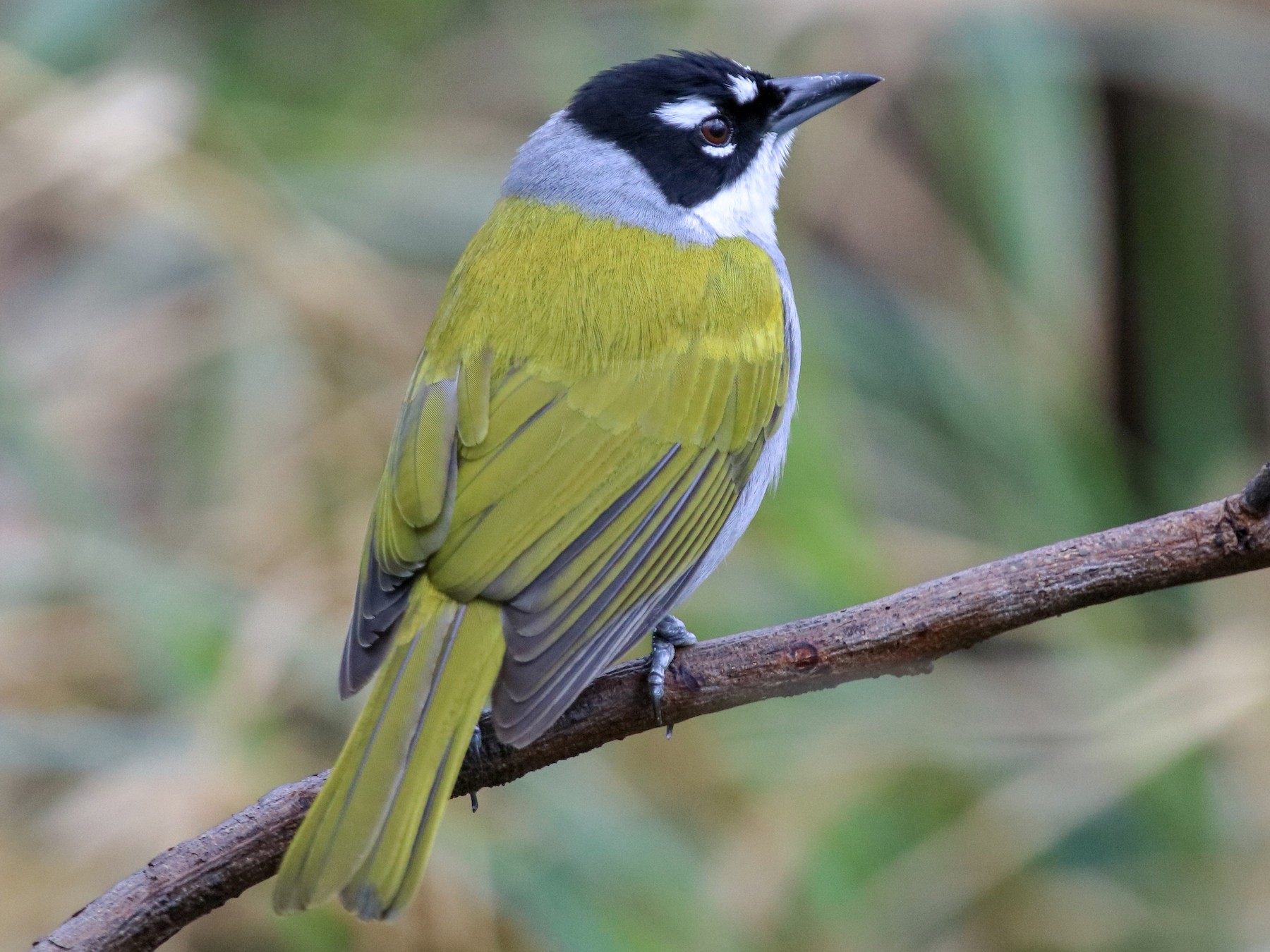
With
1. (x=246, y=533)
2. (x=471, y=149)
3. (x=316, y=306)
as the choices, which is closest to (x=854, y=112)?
(x=471, y=149)

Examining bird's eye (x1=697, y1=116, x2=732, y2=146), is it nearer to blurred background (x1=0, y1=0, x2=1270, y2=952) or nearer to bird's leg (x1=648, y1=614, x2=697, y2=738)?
blurred background (x1=0, y1=0, x2=1270, y2=952)

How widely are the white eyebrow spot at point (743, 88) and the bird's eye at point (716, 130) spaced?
0.07 metres

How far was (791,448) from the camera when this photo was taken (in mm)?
4344

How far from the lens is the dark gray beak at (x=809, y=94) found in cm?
378

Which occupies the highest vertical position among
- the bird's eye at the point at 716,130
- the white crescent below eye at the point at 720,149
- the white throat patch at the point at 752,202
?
the bird's eye at the point at 716,130

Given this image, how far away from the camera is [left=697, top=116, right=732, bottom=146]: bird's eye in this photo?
3748mm

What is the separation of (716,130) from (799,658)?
1.67 m

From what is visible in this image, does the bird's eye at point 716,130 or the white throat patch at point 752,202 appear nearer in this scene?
the white throat patch at point 752,202

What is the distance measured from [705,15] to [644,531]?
2860mm

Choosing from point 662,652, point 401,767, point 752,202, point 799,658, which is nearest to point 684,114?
point 752,202

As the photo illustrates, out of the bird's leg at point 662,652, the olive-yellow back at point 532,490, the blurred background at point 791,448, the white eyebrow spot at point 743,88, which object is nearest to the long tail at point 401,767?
the olive-yellow back at point 532,490

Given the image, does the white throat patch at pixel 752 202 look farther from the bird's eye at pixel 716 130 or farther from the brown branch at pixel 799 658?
the brown branch at pixel 799 658

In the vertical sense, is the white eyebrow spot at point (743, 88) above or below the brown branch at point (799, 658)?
above

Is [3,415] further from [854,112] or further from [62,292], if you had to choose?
[854,112]
